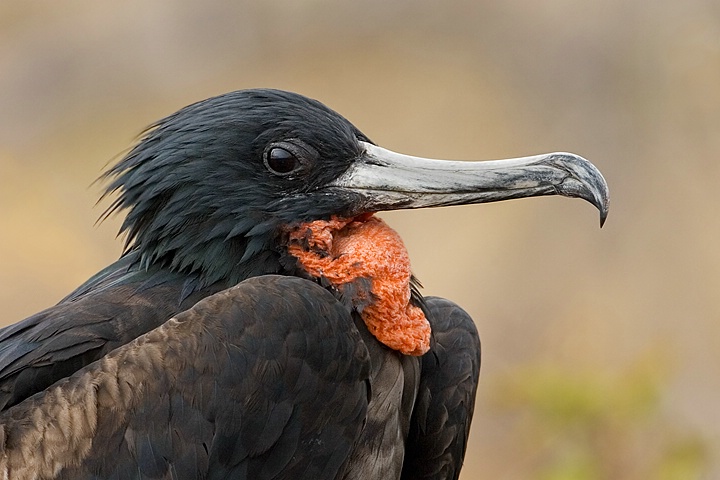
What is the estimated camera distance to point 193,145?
279cm

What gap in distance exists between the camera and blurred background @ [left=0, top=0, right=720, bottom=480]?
682cm

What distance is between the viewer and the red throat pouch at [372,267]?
9.16ft

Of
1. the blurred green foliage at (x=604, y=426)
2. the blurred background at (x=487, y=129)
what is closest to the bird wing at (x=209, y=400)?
the blurred green foliage at (x=604, y=426)

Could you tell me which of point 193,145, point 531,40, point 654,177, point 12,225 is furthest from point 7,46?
point 193,145

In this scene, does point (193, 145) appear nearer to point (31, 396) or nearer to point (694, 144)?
point (31, 396)

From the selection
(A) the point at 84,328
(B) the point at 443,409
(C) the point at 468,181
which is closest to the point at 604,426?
(B) the point at 443,409

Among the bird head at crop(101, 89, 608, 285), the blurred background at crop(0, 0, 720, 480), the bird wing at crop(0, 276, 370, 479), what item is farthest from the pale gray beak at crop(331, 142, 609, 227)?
the blurred background at crop(0, 0, 720, 480)

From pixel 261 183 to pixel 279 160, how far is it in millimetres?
72

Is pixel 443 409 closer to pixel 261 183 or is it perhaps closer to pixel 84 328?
pixel 261 183

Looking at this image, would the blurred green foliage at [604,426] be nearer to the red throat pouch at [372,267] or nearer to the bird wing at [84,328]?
the red throat pouch at [372,267]

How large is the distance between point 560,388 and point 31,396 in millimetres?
3227

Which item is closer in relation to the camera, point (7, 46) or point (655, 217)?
point (655, 217)

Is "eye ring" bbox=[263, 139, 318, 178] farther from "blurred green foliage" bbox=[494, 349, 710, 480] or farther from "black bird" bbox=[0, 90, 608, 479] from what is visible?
"blurred green foliage" bbox=[494, 349, 710, 480]

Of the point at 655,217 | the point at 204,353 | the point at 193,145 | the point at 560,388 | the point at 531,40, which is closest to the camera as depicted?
the point at 204,353
